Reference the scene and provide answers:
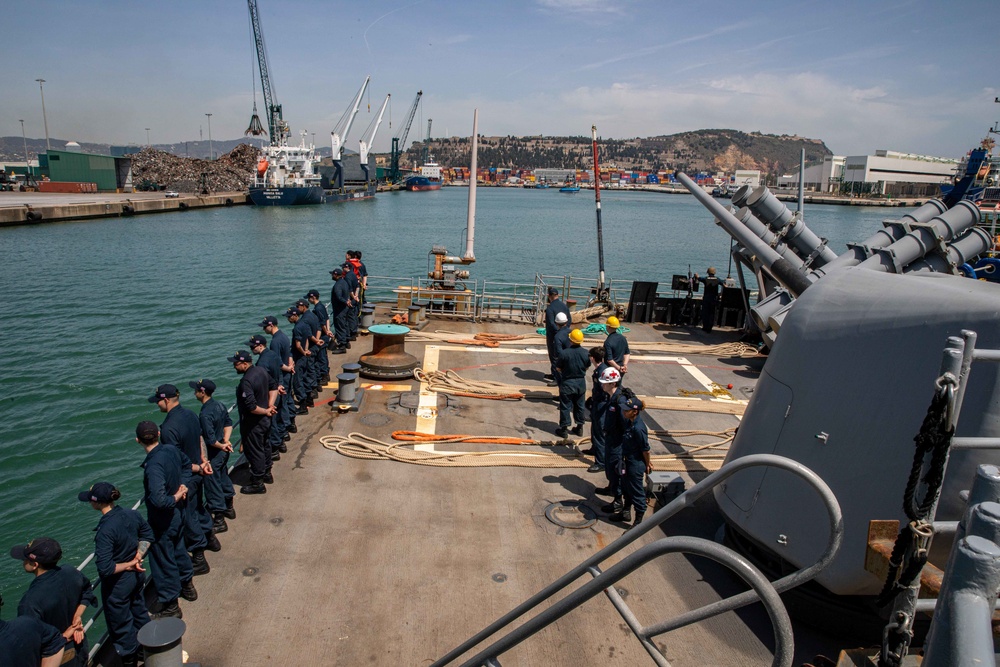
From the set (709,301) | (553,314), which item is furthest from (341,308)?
(709,301)

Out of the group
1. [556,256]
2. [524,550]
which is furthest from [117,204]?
[524,550]

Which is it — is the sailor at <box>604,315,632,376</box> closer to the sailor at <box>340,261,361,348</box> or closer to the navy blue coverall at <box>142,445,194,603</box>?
the navy blue coverall at <box>142,445,194,603</box>

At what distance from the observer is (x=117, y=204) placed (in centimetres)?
6353

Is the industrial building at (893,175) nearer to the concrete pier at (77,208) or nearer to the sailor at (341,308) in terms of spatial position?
the concrete pier at (77,208)

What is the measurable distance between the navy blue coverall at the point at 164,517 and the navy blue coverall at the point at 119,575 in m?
0.25

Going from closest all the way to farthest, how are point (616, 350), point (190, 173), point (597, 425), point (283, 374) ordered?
point (597, 425)
point (283, 374)
point (616, 350)
point (190, 173)

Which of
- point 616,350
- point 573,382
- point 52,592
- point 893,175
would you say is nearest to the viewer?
point 52,592

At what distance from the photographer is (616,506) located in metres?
7.24

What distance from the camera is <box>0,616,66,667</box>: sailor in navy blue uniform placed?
3709 millimetres

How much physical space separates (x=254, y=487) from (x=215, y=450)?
37.6 inches

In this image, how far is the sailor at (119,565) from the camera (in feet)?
15.4

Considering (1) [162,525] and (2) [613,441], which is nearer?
(1) [162,525]

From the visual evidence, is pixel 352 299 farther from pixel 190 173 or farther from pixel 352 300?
pixel 190 173

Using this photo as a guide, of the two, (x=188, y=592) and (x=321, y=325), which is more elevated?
(x=321, y=325)
